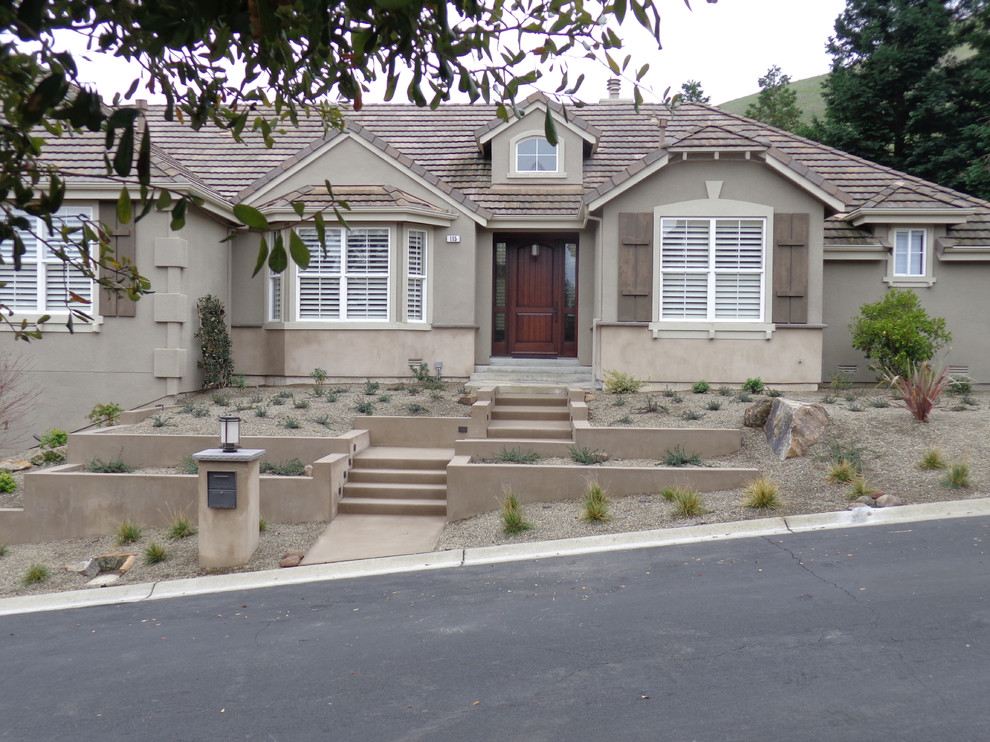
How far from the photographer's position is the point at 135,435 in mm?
11266

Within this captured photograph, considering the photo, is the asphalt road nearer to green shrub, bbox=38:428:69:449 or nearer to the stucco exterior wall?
green shrub, bbox=38:428:69:449

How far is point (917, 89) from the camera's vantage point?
26422 millimetres

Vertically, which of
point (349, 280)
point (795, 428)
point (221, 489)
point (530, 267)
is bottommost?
point (221, 489)

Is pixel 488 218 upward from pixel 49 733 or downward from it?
upward

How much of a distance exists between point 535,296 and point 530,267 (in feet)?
1.95

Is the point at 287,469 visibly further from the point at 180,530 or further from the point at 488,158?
the point at 488,158

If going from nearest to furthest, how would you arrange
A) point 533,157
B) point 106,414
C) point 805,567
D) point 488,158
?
point 805,567 → point 106,414 → point 533,157 → point 488,158

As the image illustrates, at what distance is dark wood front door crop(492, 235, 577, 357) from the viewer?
54.8 ft

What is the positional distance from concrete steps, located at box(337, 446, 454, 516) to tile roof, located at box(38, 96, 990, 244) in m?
5.68

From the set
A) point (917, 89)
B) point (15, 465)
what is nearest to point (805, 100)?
Result: point (917, 89)

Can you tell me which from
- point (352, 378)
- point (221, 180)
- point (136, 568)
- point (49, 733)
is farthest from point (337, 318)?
point (49, 733)

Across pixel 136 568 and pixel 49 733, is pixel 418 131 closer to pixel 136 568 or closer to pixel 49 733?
Answer: pixel 136 568

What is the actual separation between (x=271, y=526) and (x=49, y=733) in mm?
4976

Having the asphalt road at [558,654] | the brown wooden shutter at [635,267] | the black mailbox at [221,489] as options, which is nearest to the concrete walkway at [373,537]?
the asphalt road at [558,654]
